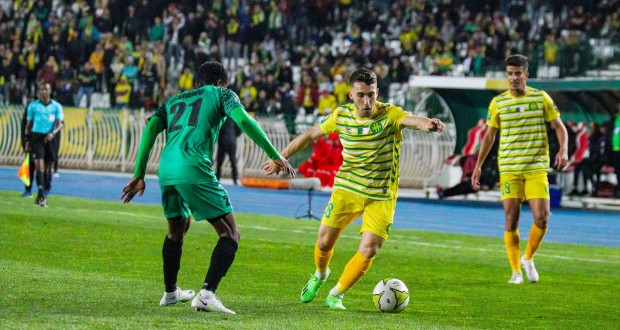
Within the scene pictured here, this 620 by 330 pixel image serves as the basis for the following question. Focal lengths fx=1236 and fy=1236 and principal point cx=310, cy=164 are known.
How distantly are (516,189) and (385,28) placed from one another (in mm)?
25514

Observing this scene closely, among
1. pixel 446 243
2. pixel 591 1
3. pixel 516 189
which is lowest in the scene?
pixel 446 243

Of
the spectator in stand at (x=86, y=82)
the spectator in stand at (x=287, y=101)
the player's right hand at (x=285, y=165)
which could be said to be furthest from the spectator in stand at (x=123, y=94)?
the player's right hand at (x=285, y=165)

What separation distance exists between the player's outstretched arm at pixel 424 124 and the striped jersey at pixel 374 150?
0.57ft

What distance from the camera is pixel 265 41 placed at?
1556 inches

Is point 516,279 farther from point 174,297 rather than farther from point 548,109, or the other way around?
point 174,297

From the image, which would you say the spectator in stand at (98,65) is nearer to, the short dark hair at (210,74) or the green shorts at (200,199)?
the short dark hair at (210,74)

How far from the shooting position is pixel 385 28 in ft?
125

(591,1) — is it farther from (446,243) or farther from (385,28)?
(446,243)

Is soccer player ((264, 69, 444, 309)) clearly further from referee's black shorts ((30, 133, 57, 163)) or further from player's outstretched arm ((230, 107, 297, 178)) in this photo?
referee's black shorts ((30, 133, 57, 163))

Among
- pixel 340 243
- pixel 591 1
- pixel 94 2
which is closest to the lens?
pixel 340 243

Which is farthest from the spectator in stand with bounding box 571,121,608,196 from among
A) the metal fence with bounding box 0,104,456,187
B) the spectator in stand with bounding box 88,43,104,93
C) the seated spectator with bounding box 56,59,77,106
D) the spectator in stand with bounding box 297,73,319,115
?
the spectator in stand with bounding box 88,43,104,93

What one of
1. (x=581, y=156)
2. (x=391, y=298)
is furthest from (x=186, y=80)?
(x=391, y=298)

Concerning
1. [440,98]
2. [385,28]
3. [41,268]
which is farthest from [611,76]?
[41,268]

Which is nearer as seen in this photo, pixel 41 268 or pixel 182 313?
pixel 182 313
